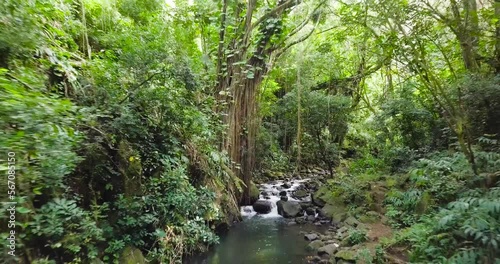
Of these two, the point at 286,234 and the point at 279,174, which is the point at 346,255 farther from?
the point at 279,174

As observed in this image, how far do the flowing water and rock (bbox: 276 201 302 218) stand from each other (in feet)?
0.51

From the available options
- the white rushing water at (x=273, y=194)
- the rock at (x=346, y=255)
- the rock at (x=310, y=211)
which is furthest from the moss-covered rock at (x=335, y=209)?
the rock at (x=346, y=255)

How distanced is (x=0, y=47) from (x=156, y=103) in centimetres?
167

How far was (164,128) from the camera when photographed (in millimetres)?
4047

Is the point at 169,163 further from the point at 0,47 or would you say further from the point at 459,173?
the point at 459,173

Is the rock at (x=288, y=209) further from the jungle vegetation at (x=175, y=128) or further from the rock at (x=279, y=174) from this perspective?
the rock at (x=279, y=174)

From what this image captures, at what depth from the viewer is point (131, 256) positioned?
330cm

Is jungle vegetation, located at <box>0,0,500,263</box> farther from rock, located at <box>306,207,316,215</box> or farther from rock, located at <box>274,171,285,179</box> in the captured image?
rock, located at <box>274,171,285,179</box>

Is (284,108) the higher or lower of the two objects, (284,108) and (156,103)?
Answer: the higher

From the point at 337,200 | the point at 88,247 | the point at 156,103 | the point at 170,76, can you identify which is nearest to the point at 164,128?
the point at 156,103

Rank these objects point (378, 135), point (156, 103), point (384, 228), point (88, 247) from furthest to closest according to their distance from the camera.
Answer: point (378, 135) < point (384, 228) < point (156, 103) < point (88, 247)

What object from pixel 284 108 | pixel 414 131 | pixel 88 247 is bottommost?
pixel 88 247

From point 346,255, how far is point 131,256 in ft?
10.3

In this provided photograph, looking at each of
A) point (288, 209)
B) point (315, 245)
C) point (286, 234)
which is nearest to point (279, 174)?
point (288, 209)
